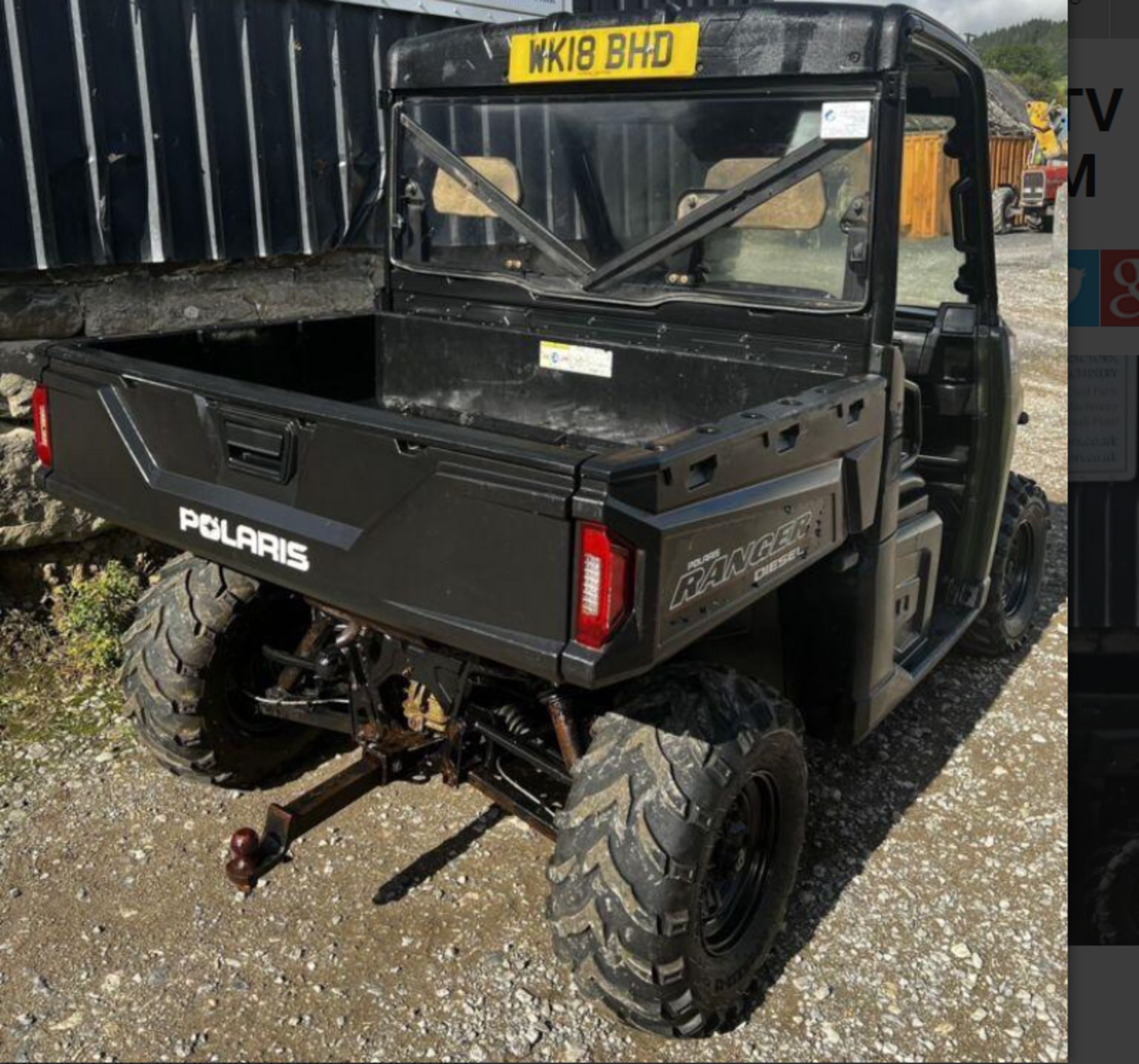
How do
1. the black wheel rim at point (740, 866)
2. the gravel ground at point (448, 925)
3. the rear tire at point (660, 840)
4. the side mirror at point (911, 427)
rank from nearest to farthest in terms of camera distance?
the rear tire at point (660, 840) < the gravel ground at point (448, 925) < the black wheel rim at point (740, 866) < the side mirror at point (911, 427)

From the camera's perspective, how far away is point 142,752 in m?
4.05

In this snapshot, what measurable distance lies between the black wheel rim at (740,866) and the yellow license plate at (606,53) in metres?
1.92

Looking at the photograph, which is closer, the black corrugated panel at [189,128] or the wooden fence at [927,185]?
the wooden fence at [927,185]

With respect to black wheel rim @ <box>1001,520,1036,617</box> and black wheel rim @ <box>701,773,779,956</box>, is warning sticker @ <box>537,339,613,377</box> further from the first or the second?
black wheel rim @ <box>1001,520,1036,617</box>

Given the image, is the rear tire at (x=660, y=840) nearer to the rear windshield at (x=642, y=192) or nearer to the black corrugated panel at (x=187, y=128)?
the rear windshield at (x=642, y=192)

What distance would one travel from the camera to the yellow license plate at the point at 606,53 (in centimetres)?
321

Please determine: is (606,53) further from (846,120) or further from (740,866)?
(740,866)

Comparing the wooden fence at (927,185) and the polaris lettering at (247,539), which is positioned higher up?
the wooden fence at (927,185)

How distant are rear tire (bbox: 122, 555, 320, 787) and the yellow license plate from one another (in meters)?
1.72

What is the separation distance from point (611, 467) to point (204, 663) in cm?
181

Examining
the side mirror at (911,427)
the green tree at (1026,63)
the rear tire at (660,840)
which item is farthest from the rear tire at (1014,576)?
the green tree at (1026,63)

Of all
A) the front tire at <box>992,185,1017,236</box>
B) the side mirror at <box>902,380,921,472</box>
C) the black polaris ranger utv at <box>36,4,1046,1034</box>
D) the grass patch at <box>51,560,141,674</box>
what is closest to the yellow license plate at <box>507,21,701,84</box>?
the black polaris ranger utv at <box>36,4,1046,1034</box>

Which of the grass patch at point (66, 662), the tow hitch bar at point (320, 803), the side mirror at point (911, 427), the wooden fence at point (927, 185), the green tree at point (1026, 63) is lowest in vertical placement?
the grass patch at point (66, 662)

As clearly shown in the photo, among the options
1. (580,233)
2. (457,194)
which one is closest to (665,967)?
(580,233)
